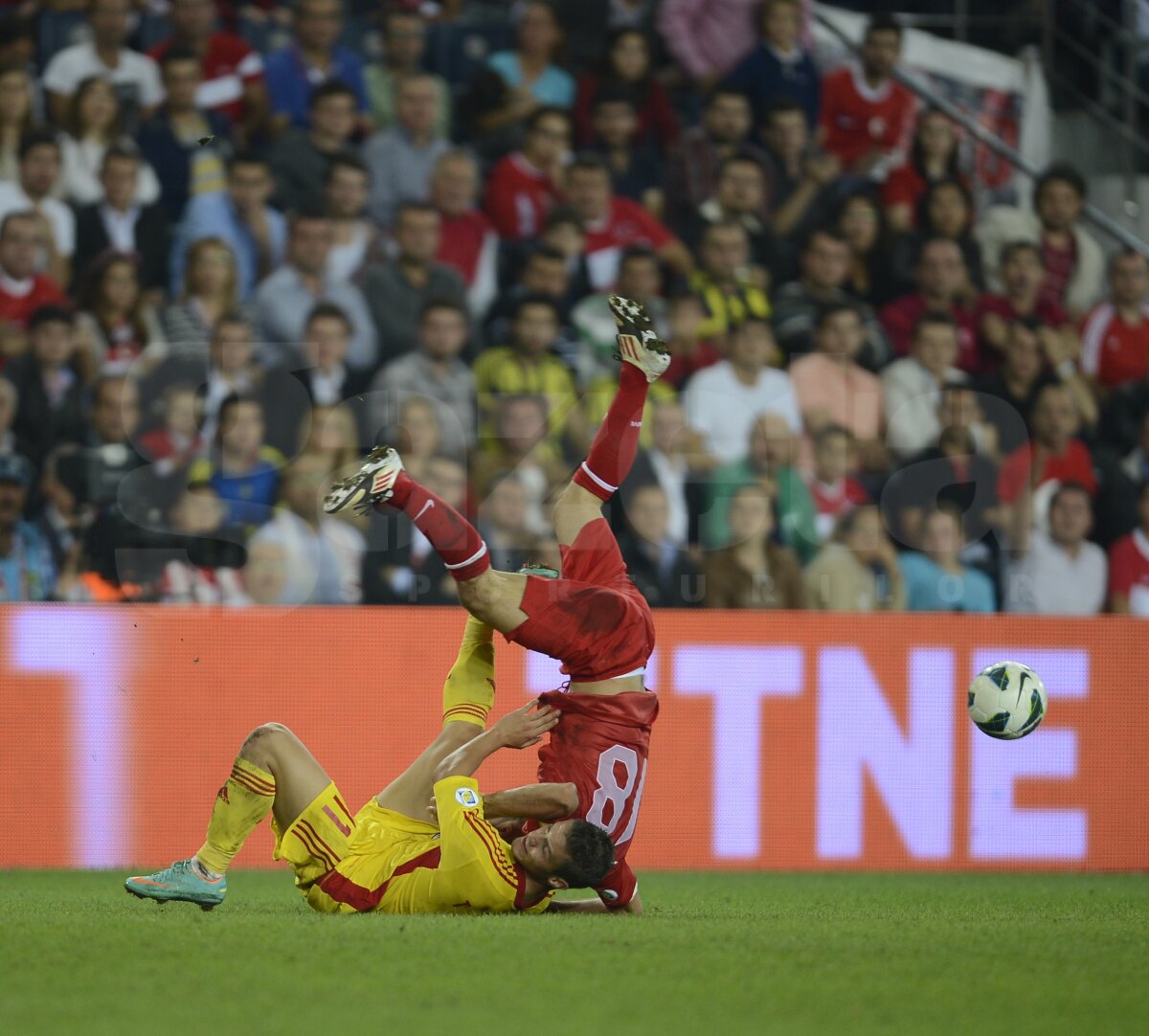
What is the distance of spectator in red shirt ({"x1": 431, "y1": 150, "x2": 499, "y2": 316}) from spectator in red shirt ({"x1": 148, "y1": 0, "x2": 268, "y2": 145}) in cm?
128

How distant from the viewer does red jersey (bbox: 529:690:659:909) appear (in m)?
6.60

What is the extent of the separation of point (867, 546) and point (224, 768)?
4.09m

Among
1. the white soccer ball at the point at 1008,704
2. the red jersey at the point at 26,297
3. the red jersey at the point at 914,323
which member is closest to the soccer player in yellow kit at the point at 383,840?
the white soccer ball at the point at 1008,704

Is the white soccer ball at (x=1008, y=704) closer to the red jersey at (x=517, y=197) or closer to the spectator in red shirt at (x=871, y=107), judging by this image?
the red jersey at (x=517, y=197)

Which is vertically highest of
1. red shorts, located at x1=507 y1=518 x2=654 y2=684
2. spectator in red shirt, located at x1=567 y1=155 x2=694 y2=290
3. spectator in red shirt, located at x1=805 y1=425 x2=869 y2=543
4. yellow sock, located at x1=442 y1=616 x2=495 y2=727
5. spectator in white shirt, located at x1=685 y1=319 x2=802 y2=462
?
spectator in red shirt, located at x1=567 y1=155 x2=694 y2=290

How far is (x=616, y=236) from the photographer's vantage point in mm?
11594

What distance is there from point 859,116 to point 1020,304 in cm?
186

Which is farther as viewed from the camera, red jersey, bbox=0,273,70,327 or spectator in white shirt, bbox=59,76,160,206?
spectator in white shirt, bbox=59,76,160,206

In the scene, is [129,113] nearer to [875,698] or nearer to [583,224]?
[583,224]

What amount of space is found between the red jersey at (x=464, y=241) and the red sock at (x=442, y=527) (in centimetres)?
495

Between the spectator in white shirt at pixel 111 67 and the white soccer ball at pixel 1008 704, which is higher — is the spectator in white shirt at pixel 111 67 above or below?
above

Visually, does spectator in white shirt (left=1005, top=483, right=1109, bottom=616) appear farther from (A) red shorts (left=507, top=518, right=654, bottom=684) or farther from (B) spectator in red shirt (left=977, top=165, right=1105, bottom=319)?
(A) red shorts (left=507, top=518, right=654, bottom=684)

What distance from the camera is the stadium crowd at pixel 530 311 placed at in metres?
10.0

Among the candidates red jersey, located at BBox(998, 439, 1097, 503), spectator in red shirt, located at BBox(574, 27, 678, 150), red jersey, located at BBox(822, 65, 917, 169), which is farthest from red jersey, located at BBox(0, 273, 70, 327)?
red jersey, located at BBox(998, 439, 1097, 503)
